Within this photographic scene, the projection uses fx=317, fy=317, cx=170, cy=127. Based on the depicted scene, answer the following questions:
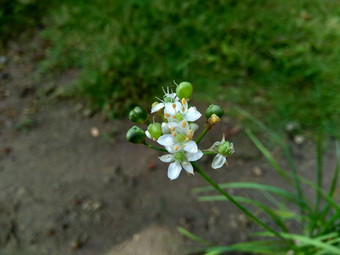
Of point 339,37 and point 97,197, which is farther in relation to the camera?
point 339,37

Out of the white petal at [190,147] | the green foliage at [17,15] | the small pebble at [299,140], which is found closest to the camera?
the white petal at [190,147]

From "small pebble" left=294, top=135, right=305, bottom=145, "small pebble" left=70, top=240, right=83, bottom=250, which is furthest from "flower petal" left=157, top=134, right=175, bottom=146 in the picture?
"small pebble" left=294, top=135, right=305, bottom=145

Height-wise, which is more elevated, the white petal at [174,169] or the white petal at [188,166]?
the white petal at [188,166]

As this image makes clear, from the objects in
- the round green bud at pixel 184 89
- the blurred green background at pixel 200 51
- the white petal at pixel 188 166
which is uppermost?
the round green bud at pixel 184 89

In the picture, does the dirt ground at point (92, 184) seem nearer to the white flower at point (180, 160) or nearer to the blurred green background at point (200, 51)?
the blurred green background at point (200, 51)

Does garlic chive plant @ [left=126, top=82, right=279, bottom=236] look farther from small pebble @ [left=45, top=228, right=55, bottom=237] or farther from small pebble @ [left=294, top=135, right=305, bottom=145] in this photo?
small pebble @ [left=294, top=135, right=305, bottom=145]

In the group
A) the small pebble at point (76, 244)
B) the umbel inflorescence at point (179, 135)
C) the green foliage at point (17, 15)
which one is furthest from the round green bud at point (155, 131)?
the green foliage at point (17, 15)

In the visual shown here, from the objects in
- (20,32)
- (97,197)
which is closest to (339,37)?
(97,197)

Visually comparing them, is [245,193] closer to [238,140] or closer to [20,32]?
[238,140]
